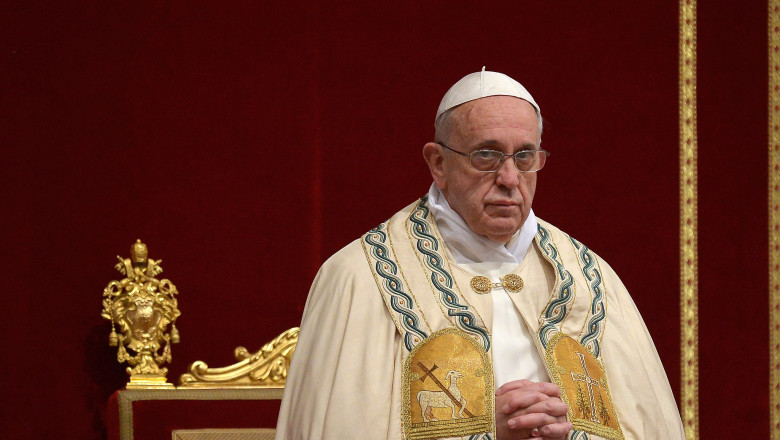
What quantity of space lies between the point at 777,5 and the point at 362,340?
270cm

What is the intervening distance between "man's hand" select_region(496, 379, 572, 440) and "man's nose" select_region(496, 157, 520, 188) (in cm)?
49

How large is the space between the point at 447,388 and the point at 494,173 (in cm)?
55

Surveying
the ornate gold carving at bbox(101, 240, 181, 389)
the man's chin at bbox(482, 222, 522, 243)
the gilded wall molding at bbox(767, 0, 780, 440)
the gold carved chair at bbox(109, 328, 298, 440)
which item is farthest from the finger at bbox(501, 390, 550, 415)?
the gilded wall molding at bbox(767, 0, 780, 440)

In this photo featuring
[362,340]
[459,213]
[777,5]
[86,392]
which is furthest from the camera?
[777,5]

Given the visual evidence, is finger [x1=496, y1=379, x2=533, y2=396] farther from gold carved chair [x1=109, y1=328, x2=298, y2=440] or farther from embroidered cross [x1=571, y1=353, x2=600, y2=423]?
gold carved chair [x1=109, y1=328, x2=298, y2=440]

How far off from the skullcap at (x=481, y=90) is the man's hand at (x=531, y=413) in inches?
29.4

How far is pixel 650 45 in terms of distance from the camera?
492 cm

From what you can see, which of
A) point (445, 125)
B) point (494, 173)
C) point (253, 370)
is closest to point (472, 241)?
point (494, 173)

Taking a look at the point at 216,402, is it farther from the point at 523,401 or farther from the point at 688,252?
the point at 688,252

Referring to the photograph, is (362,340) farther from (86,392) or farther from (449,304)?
(86,392)

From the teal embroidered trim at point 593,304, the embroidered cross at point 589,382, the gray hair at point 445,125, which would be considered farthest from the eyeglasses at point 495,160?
the embroidered cross at point 589,382

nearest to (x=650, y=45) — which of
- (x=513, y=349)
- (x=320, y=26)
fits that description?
(x=320, y=26)

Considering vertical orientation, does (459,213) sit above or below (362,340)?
above

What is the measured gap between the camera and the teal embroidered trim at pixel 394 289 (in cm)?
316
